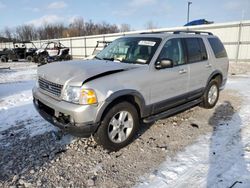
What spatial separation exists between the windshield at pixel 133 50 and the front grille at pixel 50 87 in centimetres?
137

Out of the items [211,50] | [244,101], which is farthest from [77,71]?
[244,101]

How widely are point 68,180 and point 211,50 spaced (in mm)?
4433

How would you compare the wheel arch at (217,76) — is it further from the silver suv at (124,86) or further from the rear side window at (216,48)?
the rear side window at (216,48)

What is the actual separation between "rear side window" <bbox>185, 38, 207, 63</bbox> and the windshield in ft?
3.03

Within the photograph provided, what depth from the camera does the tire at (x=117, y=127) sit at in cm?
344

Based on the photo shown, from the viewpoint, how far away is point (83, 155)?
3611 millimetres

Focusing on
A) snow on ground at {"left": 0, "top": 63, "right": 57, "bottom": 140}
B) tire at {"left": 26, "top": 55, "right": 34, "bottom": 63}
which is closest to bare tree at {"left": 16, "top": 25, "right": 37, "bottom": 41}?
tire at {"left": 26, "top": 55, "right": 34, "bottom": 63}

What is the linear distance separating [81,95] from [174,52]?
2258 millimetres

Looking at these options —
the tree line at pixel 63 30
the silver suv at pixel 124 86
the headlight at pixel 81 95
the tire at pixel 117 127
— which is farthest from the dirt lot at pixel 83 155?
the tree line at pixel 63 30

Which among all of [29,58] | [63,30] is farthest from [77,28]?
[29,58]

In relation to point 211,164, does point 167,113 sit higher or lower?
higher

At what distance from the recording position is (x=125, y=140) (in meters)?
3.82

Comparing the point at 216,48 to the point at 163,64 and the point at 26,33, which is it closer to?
the point at 163,64

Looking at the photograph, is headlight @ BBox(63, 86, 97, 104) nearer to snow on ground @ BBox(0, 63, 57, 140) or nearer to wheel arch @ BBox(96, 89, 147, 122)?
wheel arch @ BBox(96, 89, 147, 122)
